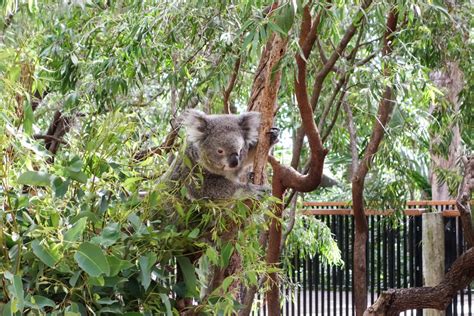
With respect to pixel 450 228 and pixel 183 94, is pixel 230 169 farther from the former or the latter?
pixel 450 228

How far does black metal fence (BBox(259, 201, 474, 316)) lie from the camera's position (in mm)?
5719

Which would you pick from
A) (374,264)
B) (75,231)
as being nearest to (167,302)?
(75,231)

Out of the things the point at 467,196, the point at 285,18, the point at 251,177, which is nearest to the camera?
the point at 285,18

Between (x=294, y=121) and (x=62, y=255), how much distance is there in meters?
3.91

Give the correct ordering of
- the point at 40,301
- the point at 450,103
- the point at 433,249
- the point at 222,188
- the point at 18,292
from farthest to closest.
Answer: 1. the point at 433,249
2. the point at 450,103
3. the point at 222,188
4. the point at 40,301
5. the point at 18,292

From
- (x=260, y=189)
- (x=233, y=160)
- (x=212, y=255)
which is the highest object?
(x=233, y=160)

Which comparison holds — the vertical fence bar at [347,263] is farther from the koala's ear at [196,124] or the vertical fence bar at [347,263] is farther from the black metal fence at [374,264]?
the koala's ear at [196,124]

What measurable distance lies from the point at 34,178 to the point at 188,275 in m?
0.49

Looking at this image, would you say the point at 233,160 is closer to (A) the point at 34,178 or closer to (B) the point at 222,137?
(B) the point at 222,137

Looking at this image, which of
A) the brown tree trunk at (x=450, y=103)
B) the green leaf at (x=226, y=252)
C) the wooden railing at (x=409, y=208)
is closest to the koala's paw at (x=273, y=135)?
the green leaf at (x=226, y=252)

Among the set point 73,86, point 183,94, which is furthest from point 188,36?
point 73,86

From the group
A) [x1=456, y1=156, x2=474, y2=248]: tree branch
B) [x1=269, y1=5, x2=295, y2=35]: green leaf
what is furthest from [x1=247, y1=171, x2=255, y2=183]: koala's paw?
[x1=456, y1=156, x2=474, y2=248]: tree branch

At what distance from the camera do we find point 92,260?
1500 mm

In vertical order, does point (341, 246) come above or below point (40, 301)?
above
